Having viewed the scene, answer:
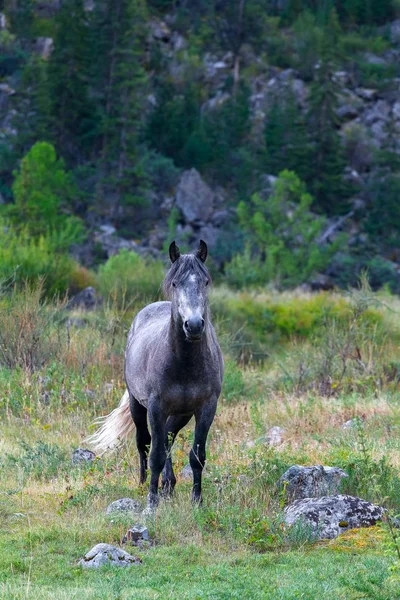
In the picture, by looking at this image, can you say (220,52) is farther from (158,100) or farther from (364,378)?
(364,378)

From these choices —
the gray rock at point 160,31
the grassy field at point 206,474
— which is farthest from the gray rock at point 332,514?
the gray rock at point 160,31

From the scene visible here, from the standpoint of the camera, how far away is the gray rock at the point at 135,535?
263 inches

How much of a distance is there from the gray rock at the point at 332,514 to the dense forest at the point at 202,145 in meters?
33.2

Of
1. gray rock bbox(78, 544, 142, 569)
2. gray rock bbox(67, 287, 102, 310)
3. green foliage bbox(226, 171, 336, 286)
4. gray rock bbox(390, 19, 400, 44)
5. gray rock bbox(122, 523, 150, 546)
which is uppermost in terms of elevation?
gray rock bbox(78, 544, 142, 569)

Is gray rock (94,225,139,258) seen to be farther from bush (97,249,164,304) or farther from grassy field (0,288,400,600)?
grassy field (0,288,400,600)

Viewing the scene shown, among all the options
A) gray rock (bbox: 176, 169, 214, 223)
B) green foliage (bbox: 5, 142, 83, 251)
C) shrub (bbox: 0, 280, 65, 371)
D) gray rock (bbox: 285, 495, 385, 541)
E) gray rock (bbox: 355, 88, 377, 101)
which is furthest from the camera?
gray rock (bbox: 355, 88, 377, 101)

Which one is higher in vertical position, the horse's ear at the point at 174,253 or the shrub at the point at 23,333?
the horse's ear at the point at 174,253

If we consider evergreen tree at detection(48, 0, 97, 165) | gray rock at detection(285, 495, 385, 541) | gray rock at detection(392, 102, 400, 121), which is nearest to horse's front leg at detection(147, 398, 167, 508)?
gray rock at detection(285, 495, 385, 541)

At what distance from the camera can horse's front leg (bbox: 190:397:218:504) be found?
24.6 ft

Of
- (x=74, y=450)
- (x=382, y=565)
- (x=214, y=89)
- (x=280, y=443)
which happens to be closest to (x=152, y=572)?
(x=382, y=565)

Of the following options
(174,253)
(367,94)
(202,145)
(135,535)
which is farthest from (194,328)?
(367,94)

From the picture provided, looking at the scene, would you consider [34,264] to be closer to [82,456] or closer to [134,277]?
[134,277]

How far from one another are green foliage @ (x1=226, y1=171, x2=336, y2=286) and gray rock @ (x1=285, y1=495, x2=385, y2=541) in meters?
31.0

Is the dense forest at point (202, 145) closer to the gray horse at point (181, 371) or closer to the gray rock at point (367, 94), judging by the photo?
the gray rock at point (367, 94)
